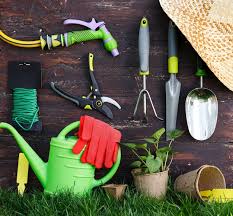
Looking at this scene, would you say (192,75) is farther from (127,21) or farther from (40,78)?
(40,78)

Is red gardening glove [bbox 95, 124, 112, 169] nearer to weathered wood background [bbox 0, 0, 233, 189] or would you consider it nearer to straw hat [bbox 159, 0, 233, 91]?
weathered wood background [bbox 0, 0, 233, 189]

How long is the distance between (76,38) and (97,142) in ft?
1.11

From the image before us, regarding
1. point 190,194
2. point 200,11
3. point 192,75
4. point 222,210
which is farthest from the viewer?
point 192,75

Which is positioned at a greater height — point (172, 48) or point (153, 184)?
point (172, 48)

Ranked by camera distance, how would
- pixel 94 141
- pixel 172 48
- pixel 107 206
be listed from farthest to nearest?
pixel 172 48 < pixel 94 141 < pixel 107 206

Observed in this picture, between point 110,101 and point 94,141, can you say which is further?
point 110,101

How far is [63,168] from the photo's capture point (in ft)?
4.76

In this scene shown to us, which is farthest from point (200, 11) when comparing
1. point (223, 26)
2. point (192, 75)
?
point (192, 75)

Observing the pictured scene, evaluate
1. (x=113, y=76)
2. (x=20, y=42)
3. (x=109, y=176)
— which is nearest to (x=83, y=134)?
(x=109, y=176)

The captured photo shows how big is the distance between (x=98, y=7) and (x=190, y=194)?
0.66m

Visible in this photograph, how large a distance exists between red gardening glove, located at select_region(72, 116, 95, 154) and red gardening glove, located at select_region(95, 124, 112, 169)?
0.04 metres

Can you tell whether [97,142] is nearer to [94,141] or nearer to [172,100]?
[94,141]

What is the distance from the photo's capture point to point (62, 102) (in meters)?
1.62

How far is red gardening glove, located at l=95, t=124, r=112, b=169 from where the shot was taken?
1.47 metres
